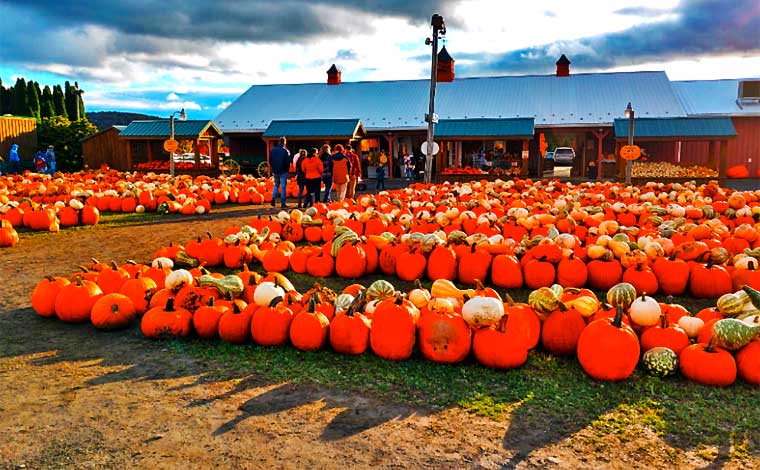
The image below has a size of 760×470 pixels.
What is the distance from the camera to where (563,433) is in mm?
3258

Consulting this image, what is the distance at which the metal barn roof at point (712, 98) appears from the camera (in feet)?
96.8

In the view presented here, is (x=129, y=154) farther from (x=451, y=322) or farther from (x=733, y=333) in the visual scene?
(x=733, y=333)

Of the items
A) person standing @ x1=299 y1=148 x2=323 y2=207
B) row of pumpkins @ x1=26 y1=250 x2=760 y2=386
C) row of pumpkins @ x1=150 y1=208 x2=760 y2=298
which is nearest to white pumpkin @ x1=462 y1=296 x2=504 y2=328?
row of pumpkins @ x1=26 y1=250 x2=760 y2=386

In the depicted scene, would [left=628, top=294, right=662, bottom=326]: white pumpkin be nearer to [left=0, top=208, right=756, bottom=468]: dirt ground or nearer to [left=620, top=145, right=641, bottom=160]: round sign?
[left=0, top=208, right=756, bottom=468]: dirt ground

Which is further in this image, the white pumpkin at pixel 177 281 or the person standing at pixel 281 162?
the person standing at pixel 281 162

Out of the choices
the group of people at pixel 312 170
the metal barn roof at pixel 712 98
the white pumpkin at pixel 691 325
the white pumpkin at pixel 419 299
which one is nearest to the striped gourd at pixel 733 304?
the white pumpkin at pixel 691 325

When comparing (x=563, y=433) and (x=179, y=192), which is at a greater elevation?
(x=179, y=192)

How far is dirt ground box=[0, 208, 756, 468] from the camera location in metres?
2.96

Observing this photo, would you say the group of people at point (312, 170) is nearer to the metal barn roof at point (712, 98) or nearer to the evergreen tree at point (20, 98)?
the metal barn roof at point (712, 98)

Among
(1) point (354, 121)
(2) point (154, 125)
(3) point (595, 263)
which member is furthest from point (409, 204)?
(2) point (154, 125)

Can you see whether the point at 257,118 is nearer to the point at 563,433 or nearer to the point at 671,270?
the point at 671,270

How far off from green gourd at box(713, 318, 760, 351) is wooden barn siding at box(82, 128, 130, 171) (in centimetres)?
2869

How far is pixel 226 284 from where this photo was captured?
5176 millimetres

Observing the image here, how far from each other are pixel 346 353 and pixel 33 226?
350 inches
